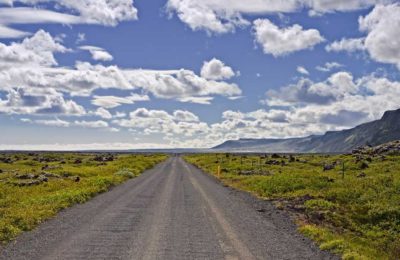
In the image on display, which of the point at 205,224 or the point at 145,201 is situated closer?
the point at 205,224

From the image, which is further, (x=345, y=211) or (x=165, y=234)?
(x=345, y=211)

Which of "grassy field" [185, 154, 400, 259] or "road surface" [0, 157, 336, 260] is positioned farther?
"grassy field" [185, 154, 400, 259]

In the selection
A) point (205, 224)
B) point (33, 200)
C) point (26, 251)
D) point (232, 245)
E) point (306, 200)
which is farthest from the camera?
point (306, 200)

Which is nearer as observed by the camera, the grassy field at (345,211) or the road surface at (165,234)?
the road surface at (165,234)

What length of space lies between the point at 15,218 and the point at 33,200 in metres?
7.66

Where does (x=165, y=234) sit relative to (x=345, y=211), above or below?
above

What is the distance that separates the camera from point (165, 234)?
16.8 metres

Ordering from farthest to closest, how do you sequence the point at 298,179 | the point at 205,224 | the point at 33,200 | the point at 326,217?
1. the point at 298,179
2. the point at 33,200
3. the point at 326,217
4. the point at 205,224

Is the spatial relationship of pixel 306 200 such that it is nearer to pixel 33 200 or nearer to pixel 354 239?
pixel 354 239

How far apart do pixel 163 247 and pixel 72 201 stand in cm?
1400

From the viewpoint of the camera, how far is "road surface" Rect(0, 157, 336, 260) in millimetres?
13734

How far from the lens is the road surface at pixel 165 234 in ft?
45.1

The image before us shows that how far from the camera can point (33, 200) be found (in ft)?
86.7

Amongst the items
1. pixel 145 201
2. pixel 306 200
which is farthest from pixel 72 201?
pixel 306 200
